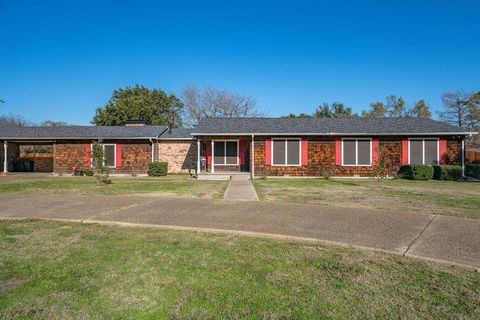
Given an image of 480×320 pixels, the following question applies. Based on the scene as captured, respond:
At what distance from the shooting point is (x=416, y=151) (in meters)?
18.0

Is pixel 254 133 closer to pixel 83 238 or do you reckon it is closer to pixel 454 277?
pixel 83 238

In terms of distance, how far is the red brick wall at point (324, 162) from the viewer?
59.2ft

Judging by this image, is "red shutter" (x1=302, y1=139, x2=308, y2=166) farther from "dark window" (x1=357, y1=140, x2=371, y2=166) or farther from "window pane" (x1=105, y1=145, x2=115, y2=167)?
"window pane" (x1=105, y1=145, x2=115, y2=167)

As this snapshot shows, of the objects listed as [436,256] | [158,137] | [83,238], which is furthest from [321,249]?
[158,137]

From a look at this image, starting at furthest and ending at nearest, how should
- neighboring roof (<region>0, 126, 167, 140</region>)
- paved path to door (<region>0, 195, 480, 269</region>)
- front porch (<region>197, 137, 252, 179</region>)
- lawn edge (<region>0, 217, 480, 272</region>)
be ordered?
neighboring roof (<region>0, 126, 167, 140</region>) → front porch (<region>197, 137, 252, 179</region>) → paved path to door (<region>0, 195, 480, 269</region>) → lawn edge (<region>0, 217, 480, 272</region>)

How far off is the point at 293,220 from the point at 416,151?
1486 cm

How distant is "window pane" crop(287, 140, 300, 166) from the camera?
18094 millimetres

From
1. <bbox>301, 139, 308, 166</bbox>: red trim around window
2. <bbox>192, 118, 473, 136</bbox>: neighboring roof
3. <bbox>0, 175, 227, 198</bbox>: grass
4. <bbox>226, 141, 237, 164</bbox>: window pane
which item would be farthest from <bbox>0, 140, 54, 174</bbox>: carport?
<bbox>301, 139, 308, 166</bbox>: red trim around window

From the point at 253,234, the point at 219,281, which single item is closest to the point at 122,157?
the point at 253,234

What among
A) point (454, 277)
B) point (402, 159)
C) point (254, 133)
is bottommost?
point (454, 277)

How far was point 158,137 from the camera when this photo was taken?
2192 centimetres

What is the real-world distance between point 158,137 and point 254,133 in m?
7.73

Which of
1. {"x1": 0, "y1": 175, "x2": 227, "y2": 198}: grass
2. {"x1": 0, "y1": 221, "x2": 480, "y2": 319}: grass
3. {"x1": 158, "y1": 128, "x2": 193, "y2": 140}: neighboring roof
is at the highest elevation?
{"x1": 158, "y1": 128, "x2": 193, "y2": 140}: neighboring roof

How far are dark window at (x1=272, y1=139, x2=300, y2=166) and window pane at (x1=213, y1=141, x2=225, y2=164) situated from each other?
3.48 m
